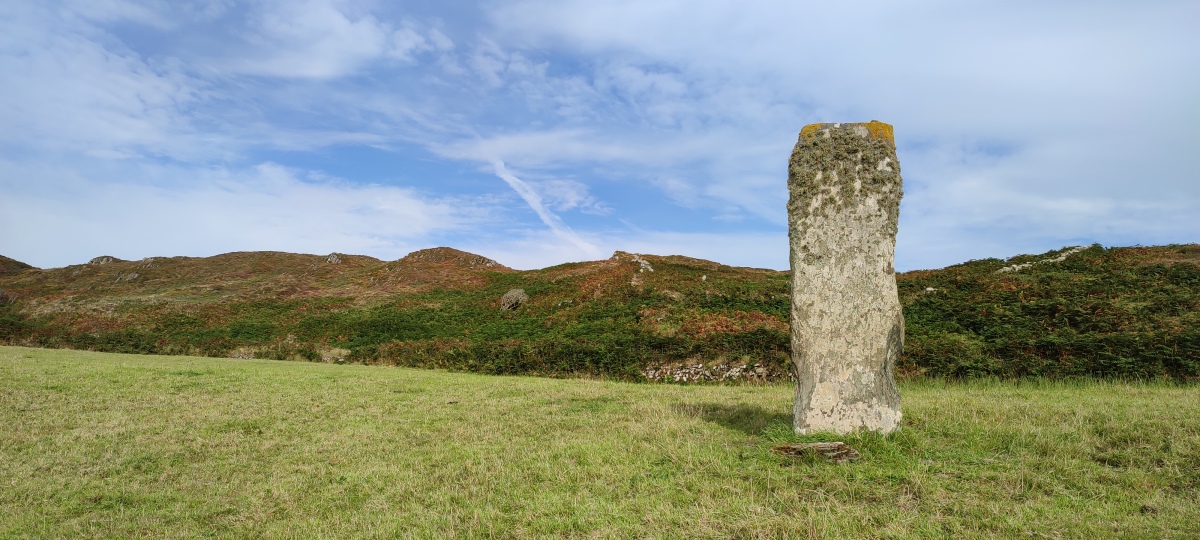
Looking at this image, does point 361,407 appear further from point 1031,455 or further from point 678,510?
point 1031,455

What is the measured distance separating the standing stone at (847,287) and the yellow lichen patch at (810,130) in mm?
344

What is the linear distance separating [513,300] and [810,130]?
28.5 m

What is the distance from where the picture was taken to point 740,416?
10.9m

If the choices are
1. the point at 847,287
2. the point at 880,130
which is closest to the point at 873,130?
the point at 880,130

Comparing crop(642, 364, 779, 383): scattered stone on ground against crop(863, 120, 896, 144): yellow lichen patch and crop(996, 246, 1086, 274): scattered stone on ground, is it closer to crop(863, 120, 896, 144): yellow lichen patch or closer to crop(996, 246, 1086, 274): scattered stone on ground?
crop(863, 120, 896, 144): yellow lichen patch

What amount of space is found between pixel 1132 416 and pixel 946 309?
14590 millimetres

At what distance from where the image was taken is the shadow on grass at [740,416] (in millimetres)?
9633

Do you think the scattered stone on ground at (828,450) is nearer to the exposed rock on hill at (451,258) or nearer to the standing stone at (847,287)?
the standing stone at (847,287)

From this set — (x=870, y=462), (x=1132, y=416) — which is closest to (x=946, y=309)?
(x=1132, y=416)

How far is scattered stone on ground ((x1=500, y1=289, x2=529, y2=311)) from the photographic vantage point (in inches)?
1417

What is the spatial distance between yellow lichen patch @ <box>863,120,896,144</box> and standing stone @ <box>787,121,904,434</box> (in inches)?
0.8

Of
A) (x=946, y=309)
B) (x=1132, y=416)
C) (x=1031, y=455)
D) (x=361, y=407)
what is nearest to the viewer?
(x=1031, y=455)

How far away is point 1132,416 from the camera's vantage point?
8.38 m

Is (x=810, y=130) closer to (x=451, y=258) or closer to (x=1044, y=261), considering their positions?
(x=1044, y=261)
